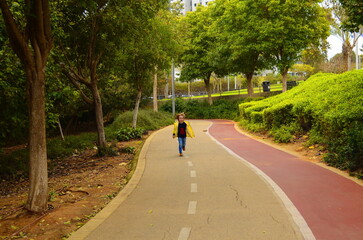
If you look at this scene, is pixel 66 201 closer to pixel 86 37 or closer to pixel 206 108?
pixel 86 37

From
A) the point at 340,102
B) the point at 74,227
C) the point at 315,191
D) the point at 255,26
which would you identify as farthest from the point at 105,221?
the point at 255,26

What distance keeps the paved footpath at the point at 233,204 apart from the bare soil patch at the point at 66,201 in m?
0.48

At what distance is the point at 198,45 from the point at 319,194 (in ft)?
115

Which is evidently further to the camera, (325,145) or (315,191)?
(325,145)

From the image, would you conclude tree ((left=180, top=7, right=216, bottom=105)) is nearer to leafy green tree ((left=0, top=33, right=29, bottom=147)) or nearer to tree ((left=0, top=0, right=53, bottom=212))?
leafy green tree ((left=0, top=33, right=29, bottom=147))

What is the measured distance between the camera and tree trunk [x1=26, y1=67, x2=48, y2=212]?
6.92 m

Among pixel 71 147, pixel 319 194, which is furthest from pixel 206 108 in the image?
pixel 319 194

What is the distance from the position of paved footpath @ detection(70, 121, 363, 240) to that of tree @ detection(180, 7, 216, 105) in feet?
98.7

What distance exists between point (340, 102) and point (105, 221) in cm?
956

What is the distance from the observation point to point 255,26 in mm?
29312

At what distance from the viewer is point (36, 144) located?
22.8 feet

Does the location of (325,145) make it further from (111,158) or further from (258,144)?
(111,158)

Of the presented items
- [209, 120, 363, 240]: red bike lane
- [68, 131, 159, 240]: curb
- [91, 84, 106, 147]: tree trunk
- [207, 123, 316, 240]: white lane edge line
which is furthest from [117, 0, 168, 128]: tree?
[207, 123, 316, 240]: white lane edge line

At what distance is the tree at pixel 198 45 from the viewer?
4012 centimetres
